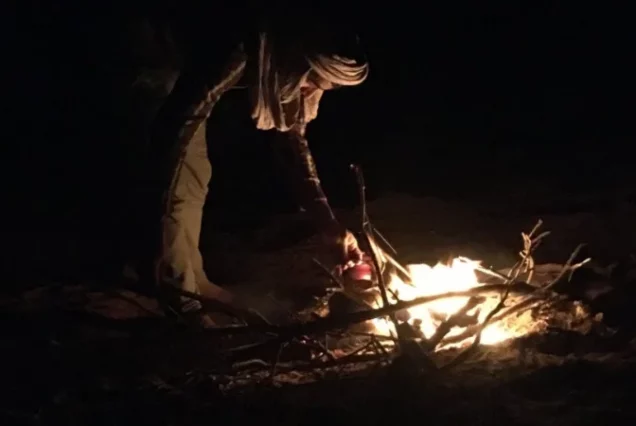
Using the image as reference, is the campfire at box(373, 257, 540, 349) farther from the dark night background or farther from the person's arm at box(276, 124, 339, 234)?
the dark night background

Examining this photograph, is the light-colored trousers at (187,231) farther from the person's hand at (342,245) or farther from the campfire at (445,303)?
the campfire at (445,303)

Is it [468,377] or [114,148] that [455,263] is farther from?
[114,148]

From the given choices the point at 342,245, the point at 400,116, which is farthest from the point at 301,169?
the point at 400,116

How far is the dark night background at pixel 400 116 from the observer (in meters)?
5.30

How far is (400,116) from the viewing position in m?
8.84

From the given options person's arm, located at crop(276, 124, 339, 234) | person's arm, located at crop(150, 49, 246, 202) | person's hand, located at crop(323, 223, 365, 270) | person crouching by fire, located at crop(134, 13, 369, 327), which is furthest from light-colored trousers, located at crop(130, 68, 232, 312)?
person's hand, located at crop(323, 223, 365, 270)

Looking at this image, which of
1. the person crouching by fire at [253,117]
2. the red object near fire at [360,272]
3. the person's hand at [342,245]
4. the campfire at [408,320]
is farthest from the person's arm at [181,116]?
the red object near fire at [360,272]

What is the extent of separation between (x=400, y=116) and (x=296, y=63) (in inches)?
221

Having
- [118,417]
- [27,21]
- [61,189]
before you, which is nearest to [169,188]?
[118,417]

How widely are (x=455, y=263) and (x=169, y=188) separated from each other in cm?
120

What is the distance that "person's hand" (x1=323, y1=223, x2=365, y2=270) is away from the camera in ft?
12.5

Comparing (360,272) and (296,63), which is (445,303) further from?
(296,63)

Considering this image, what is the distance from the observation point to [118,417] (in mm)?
3115

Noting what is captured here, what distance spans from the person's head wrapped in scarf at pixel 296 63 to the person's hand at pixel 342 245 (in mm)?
515
